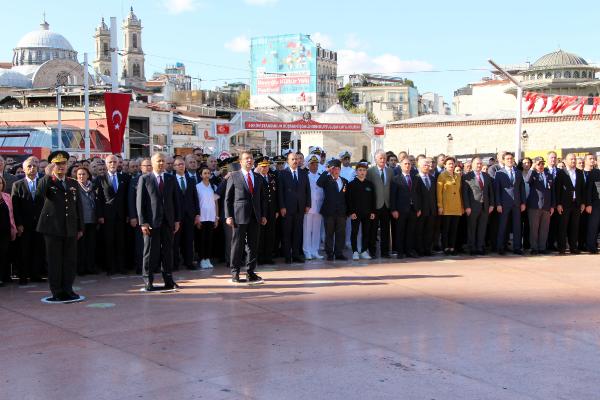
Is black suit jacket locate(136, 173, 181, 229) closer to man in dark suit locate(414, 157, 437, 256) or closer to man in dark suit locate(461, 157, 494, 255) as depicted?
man in dark suit locate(414, 157, 437, 256)

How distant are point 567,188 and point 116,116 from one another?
9794 millimetres

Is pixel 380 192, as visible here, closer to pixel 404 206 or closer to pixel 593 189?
pixel 404 206

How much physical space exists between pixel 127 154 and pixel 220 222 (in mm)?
44014

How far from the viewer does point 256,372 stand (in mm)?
5504

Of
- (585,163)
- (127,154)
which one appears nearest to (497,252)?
(585,163)

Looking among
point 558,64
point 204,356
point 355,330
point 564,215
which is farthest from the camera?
point 558,64

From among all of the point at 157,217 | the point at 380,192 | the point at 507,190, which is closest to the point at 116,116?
the point at 380,192

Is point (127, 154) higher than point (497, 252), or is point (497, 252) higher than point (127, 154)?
point (127, 154)

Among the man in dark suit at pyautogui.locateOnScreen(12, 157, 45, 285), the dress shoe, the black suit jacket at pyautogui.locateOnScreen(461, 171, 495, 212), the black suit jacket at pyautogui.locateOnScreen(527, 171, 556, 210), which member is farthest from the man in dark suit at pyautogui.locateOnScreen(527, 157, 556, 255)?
the man in dark suit at pyautogui.locateOnScreen(12, 157, 45, 285)

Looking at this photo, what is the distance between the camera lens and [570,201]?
12734 mm

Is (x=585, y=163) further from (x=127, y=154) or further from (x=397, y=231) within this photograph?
(x=127, y=154)

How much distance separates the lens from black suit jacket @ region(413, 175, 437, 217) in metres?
12.1

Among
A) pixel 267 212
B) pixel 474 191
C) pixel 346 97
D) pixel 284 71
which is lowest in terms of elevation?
pixel 267 212

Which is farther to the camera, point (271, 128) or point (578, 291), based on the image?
point (271, 128)
